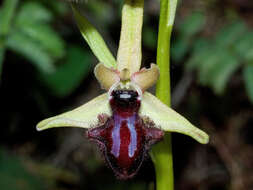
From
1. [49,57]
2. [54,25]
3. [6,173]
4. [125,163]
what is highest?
[54,25]

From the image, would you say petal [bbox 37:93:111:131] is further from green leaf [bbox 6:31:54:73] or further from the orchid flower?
green leaf [bbox 6:31:54:73]

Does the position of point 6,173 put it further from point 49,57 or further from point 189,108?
point 189,108

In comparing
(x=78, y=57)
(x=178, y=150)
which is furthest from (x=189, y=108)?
(x=78, y=57)

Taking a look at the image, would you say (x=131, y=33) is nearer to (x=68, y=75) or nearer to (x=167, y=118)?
(x=167, y=118)

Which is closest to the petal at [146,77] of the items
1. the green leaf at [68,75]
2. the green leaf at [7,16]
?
the green leaf at [7,16]

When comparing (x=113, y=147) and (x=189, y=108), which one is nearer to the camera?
(x=113, y=147)

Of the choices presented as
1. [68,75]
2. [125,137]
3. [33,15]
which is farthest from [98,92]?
[125,137]
